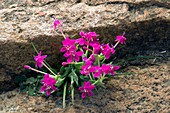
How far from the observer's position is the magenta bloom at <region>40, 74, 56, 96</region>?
2.46m

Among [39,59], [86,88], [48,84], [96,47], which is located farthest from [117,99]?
[39,59]

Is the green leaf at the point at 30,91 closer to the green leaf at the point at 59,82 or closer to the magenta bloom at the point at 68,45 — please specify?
the green leaf at the point at 59,82

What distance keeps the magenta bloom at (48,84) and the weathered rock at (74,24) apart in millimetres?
325

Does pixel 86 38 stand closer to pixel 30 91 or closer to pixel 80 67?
pixel 80 67

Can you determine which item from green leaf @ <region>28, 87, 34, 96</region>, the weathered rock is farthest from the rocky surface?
the weathered rock

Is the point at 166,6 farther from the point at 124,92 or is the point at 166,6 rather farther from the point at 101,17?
the point at 124,92

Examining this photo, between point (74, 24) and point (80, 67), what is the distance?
38 centimetres

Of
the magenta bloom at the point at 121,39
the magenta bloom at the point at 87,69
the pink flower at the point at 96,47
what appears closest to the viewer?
the magenta bloom at the point at 87,69

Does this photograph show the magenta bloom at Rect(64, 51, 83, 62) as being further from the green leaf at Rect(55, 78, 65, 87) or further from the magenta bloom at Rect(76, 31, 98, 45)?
the green leaf at Rect(55, 78, 65, 87)

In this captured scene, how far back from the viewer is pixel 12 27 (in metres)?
2.78

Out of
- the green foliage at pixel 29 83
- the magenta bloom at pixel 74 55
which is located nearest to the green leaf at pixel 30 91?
the green foliage at pixel 29 83

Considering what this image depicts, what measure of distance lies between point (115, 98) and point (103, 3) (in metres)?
0.82

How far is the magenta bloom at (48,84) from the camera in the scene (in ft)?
8.07

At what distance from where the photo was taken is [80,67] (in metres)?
2.66
